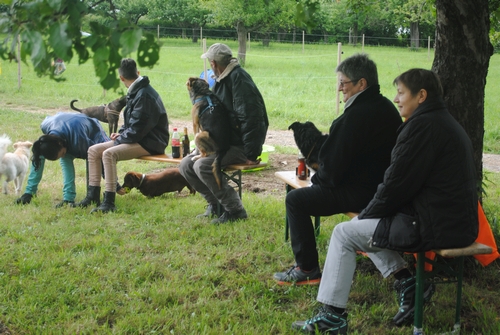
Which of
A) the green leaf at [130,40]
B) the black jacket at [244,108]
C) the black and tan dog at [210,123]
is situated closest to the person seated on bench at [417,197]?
the green leaf at [130,40]

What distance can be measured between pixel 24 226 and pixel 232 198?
2.08m

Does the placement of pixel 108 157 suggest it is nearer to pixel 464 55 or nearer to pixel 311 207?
pixel 311 207

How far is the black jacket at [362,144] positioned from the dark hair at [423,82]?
443 millimetres

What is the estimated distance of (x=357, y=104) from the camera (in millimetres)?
3811

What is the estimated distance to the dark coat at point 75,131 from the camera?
6.61 metres

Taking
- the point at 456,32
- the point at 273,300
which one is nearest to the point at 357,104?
the point at 456,32

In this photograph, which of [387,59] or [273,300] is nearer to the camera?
[273,300]

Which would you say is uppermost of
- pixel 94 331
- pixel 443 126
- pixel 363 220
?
pixel 443 126

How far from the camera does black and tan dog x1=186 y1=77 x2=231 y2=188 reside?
5.63 metres

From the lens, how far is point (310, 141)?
421 cm

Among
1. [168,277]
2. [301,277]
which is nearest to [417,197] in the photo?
[301,277]

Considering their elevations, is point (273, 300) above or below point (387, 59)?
below

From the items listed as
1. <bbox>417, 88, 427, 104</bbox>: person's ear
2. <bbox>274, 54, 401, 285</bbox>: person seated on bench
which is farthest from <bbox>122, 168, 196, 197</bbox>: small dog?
<bbox>417, 88, 427, 104</bbox>: person's ear

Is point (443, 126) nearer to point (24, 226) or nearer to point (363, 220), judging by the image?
point (363, 220)
